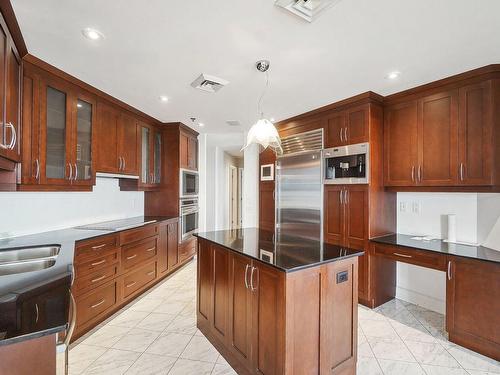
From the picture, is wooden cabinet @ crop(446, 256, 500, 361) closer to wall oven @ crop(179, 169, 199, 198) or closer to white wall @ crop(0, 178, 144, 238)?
wall oven @ crop(179, 169, 199, 198)

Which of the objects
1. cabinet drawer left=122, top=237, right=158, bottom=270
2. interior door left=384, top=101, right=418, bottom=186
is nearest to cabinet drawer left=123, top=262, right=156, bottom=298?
cabinet drawer left=122, top=237, right=158, bottom=270

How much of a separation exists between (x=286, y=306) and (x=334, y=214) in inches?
83.0

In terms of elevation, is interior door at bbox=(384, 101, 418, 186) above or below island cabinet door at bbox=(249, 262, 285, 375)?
above

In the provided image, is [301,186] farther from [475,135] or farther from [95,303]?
[95,303]

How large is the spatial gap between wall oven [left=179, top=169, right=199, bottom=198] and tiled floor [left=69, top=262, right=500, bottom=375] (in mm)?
1891

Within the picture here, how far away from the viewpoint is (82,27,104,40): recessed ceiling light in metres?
1.80

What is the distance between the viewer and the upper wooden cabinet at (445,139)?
7.82 ft

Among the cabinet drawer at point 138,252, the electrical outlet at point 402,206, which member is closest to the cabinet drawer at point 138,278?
the cabinet drawer at point 138,252

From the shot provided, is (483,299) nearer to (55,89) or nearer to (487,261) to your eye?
(487,261)

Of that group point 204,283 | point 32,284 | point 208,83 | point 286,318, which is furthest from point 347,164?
point 32,284

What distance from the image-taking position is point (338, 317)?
5.78ft

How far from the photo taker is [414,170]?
2.90m

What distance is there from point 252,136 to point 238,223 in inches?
222

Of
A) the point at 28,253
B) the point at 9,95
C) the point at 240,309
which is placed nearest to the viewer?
the point at 9,95
